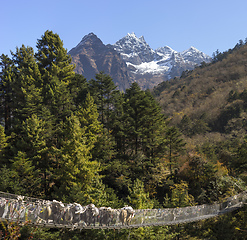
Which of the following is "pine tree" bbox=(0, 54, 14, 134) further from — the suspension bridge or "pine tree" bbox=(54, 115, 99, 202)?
the suspension bridge

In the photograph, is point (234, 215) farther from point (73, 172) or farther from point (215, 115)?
point (215, 115)

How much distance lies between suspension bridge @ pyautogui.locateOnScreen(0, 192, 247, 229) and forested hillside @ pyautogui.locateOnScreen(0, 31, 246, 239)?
336 cm

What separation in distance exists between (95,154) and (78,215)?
41.7 feet

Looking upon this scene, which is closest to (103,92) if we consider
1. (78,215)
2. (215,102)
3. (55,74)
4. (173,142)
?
(55,74)

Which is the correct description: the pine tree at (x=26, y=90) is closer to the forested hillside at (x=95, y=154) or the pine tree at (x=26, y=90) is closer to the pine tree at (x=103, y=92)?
the forested hillside at (x=95, y=154)

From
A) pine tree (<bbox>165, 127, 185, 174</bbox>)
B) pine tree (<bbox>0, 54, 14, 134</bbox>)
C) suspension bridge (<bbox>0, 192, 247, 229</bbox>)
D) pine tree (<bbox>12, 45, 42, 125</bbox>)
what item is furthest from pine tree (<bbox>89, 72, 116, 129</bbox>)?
suspension bridge (<bbox>0, 192, 247, 229</bbox>)

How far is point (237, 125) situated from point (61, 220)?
49.5 m

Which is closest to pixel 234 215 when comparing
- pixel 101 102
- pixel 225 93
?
pixel 101 102

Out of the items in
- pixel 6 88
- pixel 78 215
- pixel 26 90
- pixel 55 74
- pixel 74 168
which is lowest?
pixel 78 215

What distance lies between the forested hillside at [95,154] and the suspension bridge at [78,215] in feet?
11.0

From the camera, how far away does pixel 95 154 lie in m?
25.2

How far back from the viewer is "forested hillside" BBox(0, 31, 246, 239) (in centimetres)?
2031

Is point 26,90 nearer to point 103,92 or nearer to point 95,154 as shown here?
point 103,92

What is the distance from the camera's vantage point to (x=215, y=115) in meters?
58.8
